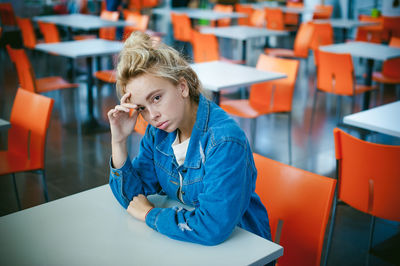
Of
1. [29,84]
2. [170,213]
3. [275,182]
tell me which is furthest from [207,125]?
[29,84]

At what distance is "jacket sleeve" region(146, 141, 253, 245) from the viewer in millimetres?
1348

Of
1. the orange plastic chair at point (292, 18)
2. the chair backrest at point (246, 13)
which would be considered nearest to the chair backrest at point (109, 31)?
the chair backrest at point (246, 13)

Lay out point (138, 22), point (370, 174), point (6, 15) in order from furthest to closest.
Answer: point (6, 15)
point (138, 22)
point (370, 174)

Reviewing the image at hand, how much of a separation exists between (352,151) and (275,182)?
62 cm

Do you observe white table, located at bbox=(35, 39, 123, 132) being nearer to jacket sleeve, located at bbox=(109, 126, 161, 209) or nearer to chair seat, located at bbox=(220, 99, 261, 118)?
chair seat, located at bbox=(220, 99, 261, 118)

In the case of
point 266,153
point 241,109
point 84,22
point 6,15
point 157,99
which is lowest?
point 266,153

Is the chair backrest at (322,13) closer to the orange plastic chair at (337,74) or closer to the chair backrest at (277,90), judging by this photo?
the orange plastic chair at (337,74)

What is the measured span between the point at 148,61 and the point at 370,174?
1262 millimetres

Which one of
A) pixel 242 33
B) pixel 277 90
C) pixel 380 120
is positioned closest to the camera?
pixel 380 120

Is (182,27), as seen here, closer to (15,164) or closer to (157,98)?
(15,164)

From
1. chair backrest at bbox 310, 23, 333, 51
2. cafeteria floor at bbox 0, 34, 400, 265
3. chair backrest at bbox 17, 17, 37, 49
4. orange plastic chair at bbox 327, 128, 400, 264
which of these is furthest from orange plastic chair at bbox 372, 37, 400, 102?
chair backrest at bbox 17, 17, 37, 49

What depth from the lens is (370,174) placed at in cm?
218

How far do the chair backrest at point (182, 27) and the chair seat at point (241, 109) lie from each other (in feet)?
12.0

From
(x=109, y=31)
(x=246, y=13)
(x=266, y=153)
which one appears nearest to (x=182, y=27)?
(x=109, y=31)
